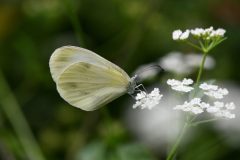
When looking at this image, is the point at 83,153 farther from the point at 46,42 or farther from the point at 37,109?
the point at 46,42

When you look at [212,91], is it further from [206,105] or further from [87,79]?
[87,79]

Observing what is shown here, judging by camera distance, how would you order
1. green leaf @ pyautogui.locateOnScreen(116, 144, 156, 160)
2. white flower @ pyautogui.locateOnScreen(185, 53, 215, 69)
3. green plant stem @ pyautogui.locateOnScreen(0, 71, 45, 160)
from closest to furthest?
green leaf @ pyautogui.locateOnScreen(116, 144, 156, 160)
white flower @ pyautogui.locateOnScreen(185, 53, 215, 69)
green plant stem @ pyautogui.locateOnScreen(0, 71, 45, 160)

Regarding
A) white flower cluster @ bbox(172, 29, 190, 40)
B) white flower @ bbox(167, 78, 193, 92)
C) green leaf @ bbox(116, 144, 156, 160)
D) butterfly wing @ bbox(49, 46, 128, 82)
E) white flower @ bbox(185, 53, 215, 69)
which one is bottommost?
green leaf @ bbox(116, 144, 156, 160)

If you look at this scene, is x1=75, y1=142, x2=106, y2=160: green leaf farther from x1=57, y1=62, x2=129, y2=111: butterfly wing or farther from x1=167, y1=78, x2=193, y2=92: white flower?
x1=167, y1=78, x2=193, y2=92: white flower

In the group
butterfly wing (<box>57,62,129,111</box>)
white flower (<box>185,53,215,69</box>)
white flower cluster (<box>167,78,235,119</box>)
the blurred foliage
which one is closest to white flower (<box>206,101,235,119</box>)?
white flower cluster (<box>167,78,235,119</box>)

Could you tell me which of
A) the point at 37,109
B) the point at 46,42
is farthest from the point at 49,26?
the point at 37,109

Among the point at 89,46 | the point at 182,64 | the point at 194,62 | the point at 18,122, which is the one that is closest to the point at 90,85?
the point at 182,64
